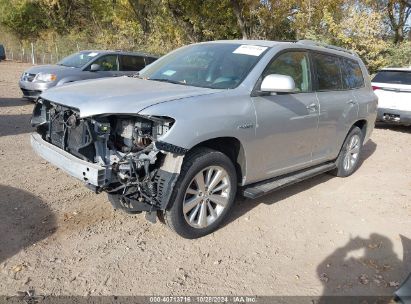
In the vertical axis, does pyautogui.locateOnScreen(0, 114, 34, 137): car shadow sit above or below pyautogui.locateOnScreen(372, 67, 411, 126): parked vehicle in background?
below

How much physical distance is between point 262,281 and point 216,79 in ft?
7.00

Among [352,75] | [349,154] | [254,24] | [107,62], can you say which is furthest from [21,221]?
[254,24]

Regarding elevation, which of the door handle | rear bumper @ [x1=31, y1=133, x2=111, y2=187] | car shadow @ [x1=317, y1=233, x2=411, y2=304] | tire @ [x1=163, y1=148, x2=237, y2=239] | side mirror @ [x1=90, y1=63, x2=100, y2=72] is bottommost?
car shadow @ [x1=317, y1=233, x2=411, y2=304]

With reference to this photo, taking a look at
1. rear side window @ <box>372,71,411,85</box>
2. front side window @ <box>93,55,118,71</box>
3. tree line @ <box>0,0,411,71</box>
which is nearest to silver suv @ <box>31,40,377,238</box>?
rear side window @ <box>372,71,411,85</box>

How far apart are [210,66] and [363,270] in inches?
105

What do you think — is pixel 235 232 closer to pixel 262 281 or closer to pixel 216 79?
pixel 262 281

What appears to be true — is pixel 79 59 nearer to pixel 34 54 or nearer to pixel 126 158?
pixel 126 158

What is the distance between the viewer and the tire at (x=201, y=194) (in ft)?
12.3

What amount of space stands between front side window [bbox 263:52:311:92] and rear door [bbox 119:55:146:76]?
6970 millimetres

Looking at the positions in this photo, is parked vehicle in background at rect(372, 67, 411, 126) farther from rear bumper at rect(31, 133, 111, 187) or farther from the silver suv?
rear bumper at rect(31, 133, 111, 187)

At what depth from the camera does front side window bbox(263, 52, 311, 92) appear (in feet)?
15.1

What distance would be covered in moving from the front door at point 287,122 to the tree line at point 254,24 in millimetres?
13610

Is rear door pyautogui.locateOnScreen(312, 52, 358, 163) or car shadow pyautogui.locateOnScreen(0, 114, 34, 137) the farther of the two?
car shadow pyautogui.locateOnScreen(0, 114, 34, 137)

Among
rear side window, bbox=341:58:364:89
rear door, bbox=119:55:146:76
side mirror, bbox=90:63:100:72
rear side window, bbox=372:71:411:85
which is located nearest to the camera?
rear side window, bbox=341:58:364:89
